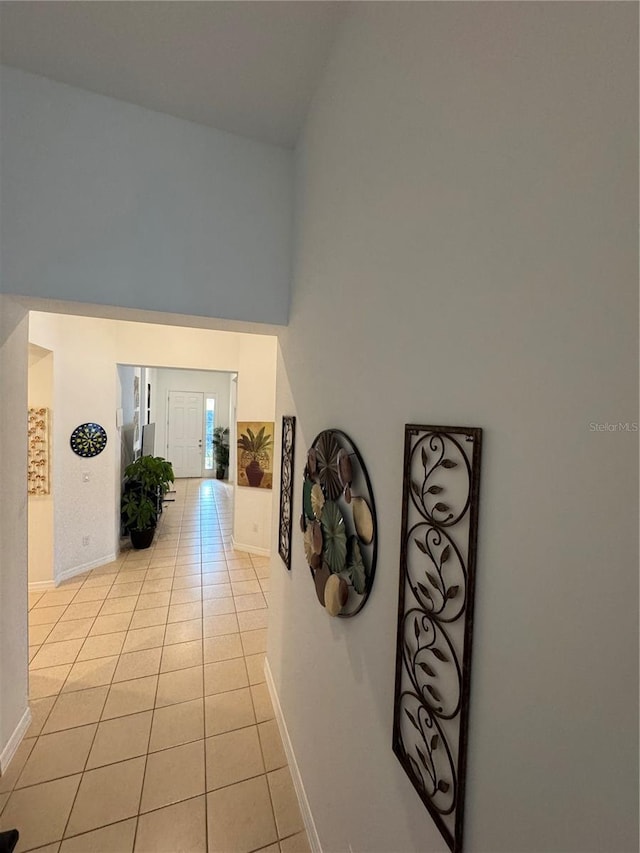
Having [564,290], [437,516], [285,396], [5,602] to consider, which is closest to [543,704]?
Result: [437,516]

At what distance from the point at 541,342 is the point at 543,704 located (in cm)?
56

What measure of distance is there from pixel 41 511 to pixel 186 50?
3.70m

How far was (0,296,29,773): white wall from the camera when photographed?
173cm

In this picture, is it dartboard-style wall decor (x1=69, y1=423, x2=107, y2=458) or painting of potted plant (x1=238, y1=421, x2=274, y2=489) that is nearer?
dartboard-style wall decor (x1=69, y1=423, x2=107, y2=458)

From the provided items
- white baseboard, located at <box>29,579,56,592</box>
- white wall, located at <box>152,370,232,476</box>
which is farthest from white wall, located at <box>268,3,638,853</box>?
white wall, located at <box>152,370,232,476</box>

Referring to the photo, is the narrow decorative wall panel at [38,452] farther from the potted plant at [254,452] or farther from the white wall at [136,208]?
the white wall at [136,208]

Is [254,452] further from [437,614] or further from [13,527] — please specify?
[437,614]

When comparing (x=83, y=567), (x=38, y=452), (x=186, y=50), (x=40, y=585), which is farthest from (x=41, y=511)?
(x=186, y=50)

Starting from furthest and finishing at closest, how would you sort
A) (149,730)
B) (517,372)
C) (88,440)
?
(88,440)
(149,730)
(517,372)

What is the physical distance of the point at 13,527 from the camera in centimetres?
186

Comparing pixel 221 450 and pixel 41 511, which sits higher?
pixel 221 450

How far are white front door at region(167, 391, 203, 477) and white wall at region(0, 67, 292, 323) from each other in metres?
7.91

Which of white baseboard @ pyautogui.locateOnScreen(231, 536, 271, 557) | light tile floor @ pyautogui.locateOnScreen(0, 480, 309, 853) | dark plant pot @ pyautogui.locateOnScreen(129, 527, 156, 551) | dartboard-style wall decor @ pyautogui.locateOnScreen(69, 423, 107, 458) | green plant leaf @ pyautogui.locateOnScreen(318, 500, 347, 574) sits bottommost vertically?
light tile floor @ pyautogui.locateOnScreen(0, 480, 309, 853)

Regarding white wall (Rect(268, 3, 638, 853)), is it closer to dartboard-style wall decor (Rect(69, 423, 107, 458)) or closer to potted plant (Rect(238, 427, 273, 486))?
potted plant (Rect(238, 427, 273, 486))
